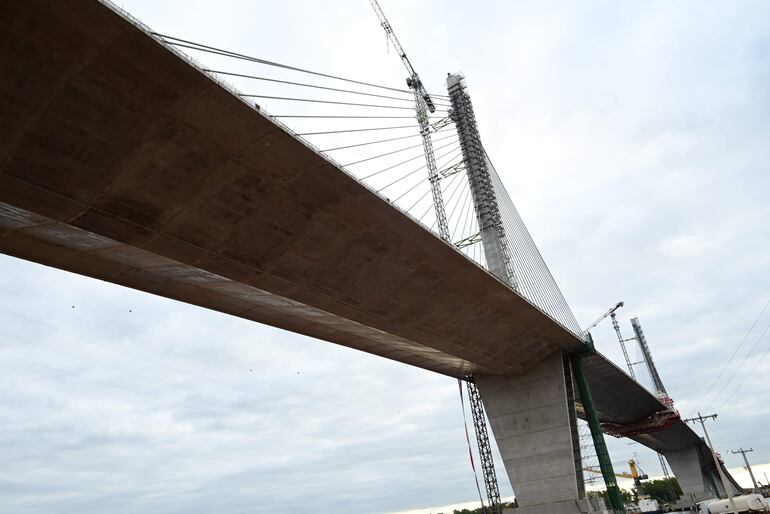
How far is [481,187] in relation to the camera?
142 ft

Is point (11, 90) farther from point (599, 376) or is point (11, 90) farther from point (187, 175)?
point (599, 376)

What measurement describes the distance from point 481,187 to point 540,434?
19.2 m

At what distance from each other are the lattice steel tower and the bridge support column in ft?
25.6

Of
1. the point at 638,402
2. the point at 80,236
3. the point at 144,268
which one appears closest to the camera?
the point at 80,236

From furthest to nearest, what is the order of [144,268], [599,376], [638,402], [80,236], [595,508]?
[638,402] → [599,376] → [595,508] → [144,268] → [80,236]

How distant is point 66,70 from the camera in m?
11.5

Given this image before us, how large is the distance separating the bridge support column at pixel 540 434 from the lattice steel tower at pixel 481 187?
25.6 feet

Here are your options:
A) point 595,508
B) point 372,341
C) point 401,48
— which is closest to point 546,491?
point 595,508

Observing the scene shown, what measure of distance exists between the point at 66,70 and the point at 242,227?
7.19 m

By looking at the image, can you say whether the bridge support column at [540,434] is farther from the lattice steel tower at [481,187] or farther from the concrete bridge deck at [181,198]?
the concrete bridge deck at [181,198]

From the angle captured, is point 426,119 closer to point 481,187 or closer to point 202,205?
point 481,187

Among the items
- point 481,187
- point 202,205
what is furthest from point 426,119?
point 202,205

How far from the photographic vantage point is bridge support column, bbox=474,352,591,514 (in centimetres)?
3622

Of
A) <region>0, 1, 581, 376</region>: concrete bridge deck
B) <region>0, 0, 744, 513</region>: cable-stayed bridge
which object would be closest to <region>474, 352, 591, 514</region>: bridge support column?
<region>0, 0, 744, 513</region>: cable-stayed bridge
